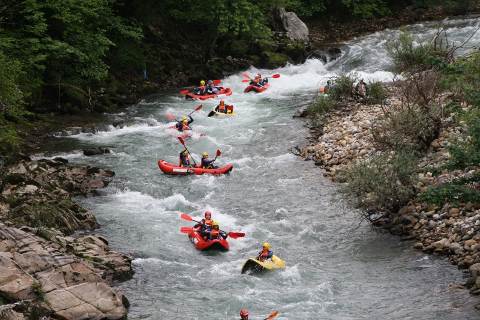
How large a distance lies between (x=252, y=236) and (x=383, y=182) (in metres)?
3.39

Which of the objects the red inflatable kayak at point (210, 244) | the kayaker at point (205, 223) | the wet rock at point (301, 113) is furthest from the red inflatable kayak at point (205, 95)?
the red inflatable kayak at point (210, 244)

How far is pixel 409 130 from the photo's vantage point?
54.7 ft

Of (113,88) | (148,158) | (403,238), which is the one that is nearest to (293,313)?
(403,238)

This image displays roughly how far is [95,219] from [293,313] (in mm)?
Result: 6150

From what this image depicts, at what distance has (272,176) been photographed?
63.7 ft

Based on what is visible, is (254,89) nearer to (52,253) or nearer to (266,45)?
(266,45)

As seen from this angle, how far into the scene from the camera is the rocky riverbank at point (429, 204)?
13070mm

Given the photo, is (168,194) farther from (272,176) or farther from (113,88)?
(113,88)

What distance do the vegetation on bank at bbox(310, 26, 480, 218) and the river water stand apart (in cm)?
99

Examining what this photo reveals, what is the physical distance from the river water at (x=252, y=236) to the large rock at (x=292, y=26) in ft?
37.1

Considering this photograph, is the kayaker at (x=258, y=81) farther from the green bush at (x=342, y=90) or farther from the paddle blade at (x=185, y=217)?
the paddle blade at (x=185, y=217)

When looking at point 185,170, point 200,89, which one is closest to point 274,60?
point 200,89

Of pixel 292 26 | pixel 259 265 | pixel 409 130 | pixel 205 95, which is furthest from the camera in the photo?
pixel 292 26

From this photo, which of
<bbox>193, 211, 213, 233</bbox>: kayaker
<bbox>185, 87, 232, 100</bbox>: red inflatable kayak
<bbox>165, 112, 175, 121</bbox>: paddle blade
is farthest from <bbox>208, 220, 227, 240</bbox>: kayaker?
<bbox>185, 87, 232, 100</bbox>: red inflatable kayak
